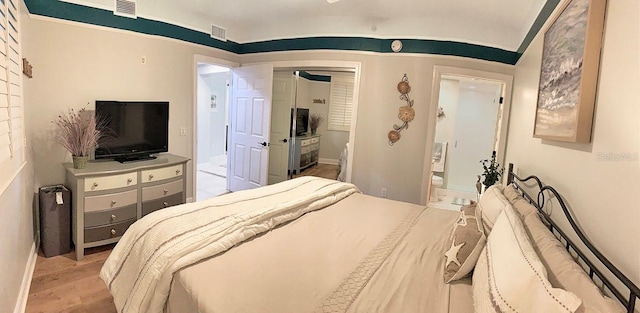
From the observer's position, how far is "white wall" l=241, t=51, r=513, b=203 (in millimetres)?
4039

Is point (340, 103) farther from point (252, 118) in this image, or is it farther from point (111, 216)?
point (111, 216)

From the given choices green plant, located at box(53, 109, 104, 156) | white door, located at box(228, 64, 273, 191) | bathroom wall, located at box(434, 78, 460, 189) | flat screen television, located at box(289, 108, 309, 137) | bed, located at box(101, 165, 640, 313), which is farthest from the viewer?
bathroom wall, located at box(434, 78, 460, 189)

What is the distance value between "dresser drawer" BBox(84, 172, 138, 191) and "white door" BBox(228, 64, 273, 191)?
6.24ft

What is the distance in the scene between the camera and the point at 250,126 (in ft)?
16.2

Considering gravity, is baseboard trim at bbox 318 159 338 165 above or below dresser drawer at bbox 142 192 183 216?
above

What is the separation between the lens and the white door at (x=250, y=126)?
470cm

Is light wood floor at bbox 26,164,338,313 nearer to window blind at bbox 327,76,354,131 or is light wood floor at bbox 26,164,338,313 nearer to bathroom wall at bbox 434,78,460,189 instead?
window blind at bbox 327,76,354,131

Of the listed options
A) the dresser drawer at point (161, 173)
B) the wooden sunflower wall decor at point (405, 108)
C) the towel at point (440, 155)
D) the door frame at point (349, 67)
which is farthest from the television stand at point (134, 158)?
the towel at point (440, 155)

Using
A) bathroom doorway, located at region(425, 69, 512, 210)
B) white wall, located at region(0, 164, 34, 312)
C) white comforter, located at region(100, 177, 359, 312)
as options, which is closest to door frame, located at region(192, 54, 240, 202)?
white wall, located at region(0, 164, 34, 312)

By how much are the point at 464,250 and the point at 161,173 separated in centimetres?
300

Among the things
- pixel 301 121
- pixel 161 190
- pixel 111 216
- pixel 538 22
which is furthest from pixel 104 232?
pixel 538 22

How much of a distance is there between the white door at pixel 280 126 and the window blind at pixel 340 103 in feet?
6.38

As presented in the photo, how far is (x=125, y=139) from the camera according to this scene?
340cm

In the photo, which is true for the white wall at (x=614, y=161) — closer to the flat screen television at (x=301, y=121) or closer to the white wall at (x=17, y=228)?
the white wall at (x=17, y=228)
